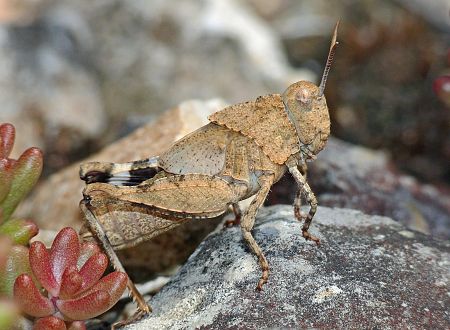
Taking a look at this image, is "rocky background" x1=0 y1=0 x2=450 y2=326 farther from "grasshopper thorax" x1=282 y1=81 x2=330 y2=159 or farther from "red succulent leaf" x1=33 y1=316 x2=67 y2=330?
"red succulent leaf" x1=33 y1=316 x2=67 y2=330

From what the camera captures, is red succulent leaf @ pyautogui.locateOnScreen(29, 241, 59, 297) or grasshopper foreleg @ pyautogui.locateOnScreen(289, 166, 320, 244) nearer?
red succulent leaf @ pyautogui.locateOnScreen(29, 241, 59, 297)

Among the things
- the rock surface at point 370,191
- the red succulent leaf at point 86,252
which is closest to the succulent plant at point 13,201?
the red succulent leaf at point 86,252

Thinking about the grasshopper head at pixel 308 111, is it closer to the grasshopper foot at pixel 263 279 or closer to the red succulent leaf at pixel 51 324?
the grasshopper foot at pixel 263 279

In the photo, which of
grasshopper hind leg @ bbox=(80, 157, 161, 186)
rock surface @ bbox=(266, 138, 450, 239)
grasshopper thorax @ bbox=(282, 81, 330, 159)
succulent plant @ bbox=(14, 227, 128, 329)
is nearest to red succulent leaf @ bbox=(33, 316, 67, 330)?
succulent plant @ bbox=(14, 227, 128, 329)

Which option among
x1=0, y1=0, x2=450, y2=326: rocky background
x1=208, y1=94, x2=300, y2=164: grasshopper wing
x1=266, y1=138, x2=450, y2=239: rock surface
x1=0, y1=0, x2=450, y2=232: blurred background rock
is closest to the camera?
x1=208, y1=94, x2=300, y2=164: grasshopper wing

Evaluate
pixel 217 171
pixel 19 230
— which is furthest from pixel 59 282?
pixel 217 171

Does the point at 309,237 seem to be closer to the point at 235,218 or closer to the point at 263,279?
the point at 263,279

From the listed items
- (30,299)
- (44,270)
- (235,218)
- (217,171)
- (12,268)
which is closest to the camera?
(30,299)

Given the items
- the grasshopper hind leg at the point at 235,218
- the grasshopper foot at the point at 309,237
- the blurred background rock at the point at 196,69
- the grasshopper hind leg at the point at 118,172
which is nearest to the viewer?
the grasshopper foot at the point at 309,237
